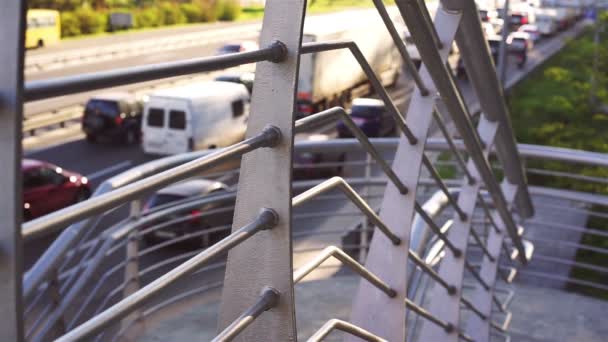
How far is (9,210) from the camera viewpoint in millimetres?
945

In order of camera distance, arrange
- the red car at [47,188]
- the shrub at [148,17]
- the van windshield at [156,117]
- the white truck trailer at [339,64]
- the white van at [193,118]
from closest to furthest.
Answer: the red car at [47,188] → the white van at [193,118] → the van windshield at [156,117] → the white truck trailer at [339,64] → the shrub at [148,17]

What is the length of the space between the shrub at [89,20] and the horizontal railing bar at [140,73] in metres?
33.3

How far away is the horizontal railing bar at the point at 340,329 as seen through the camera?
1.81 meters

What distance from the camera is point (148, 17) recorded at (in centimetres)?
3722

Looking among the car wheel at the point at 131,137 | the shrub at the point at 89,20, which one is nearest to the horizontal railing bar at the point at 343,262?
the car wheel at the point at 131,137

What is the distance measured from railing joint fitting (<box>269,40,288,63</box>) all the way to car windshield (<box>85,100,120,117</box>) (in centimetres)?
1761

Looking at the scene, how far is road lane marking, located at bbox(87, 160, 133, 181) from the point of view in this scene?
648 inches

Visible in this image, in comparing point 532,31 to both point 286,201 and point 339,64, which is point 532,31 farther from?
point 286,201

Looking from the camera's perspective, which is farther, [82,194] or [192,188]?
[82,194]

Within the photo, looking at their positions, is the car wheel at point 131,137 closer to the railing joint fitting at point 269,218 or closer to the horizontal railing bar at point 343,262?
the horizontal railing bar at point 343,262

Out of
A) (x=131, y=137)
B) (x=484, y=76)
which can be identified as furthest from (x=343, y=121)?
(x=131, y=137)

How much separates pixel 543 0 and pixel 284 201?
1935 inches

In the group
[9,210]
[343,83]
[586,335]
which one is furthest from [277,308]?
[343,83]

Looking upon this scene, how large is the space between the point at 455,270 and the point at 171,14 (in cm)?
3693
